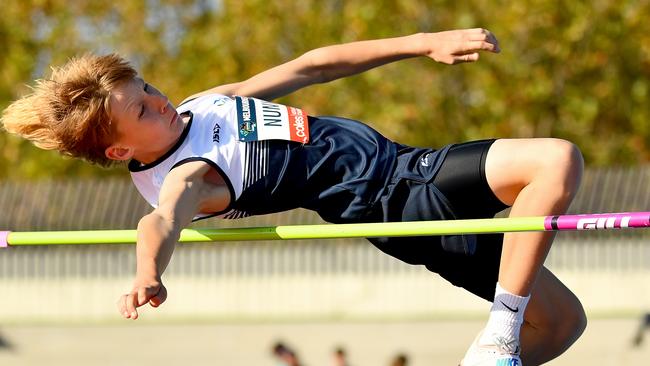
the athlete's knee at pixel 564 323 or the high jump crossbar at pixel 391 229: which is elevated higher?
the high jump crossbar at pixel 391 229

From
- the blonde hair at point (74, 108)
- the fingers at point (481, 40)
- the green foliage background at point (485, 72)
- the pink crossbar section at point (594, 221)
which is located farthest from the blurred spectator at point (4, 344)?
the pink crossbar section at point (594, 221)

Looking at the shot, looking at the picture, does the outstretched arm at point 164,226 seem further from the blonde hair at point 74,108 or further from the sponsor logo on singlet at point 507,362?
the sponsor logo on singlet at point 507,362

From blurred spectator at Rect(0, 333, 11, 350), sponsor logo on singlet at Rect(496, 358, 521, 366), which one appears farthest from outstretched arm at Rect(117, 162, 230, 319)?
blurred spectator at Rect(0, 333, 11, 350)

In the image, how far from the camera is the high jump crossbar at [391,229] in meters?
3.72

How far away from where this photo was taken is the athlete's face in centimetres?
399

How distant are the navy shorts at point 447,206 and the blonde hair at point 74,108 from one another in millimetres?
937

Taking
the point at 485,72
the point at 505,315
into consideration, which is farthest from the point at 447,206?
the point at 485,72

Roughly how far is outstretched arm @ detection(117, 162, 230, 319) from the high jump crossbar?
0.53 feet

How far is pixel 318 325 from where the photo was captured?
40.2 ft

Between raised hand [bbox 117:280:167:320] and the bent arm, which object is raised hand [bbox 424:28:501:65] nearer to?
the bent arm

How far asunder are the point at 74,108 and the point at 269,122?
636 millimetres

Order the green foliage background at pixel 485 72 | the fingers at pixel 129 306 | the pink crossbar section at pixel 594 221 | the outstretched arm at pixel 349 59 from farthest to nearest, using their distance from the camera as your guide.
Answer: the green foliage background at pixel 485 72, the outstretched arm at pixel 349 59, the pink crossbar section at pixel 594 221, the fingers at pixel 129 306

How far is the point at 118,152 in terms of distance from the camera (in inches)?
161

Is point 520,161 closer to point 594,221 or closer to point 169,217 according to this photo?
point 594,221
